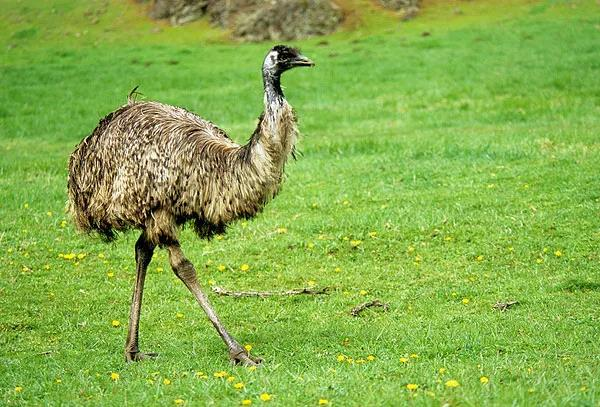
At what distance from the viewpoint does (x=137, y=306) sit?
7793 millimetres

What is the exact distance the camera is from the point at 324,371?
267 inches

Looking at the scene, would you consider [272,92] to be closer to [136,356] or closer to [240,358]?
[240,358]

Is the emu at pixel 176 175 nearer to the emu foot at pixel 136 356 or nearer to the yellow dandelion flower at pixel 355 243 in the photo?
the emu foot at pixel 136 356

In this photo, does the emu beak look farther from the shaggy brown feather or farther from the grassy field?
the grassy field

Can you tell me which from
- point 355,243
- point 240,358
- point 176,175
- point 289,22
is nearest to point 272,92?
point 176,175

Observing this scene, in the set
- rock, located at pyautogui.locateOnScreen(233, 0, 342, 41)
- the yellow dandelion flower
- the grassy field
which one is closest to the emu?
the grassy field

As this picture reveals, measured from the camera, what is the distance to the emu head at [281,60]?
7.20m

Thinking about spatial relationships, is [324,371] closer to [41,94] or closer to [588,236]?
[588,236]

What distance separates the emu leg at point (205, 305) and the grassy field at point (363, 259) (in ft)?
0.65

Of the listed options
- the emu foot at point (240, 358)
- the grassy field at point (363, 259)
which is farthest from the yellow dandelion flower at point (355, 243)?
the emu foot at point (240, 358)

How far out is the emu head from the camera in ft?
23.6

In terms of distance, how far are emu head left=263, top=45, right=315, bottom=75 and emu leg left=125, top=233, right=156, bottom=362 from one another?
1801mm

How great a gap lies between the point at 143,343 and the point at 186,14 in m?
23.6

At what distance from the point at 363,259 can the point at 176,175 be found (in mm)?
3378
